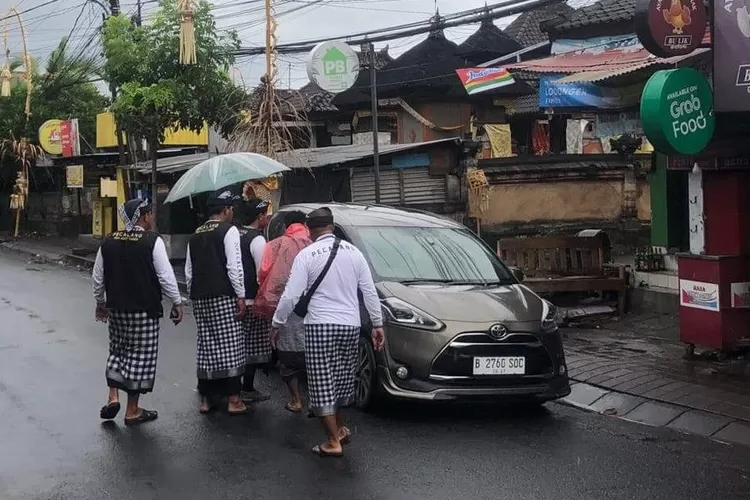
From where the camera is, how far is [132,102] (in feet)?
62.0

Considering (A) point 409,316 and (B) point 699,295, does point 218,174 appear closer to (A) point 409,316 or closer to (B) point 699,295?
(A) point 409,316

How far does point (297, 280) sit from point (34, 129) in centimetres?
3120

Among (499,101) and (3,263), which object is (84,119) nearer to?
(3,263)

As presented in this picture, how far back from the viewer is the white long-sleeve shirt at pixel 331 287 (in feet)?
20.3

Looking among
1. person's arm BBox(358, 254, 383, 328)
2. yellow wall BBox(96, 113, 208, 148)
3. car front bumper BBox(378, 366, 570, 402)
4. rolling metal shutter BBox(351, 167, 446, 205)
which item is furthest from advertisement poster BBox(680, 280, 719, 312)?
yellow wall BBox(96, 113, 208, 148)

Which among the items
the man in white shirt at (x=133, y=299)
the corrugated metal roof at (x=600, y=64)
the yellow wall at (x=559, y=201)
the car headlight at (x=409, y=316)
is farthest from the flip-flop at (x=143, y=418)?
the yellow wall at (x=559, y=201)

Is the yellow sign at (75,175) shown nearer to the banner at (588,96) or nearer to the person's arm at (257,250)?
the banner at (588,96)

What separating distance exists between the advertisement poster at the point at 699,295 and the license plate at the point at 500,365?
3090 millimetres

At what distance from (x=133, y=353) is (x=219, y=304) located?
2.60 ft

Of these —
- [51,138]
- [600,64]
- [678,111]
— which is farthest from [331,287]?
[51,138]

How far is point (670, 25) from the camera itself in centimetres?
823

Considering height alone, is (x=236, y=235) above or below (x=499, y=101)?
below

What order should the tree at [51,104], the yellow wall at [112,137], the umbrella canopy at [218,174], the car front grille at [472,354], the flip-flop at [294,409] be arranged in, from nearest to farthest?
1. the car front grille at [472,354]
2. the flip-flop at [294,409]
3. the umbrella canopy at [218,174]
4. the yellow wall at [112,137]
5. the tree at [51,104]

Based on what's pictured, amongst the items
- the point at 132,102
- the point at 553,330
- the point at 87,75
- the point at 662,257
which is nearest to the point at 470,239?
the point at 553,330
